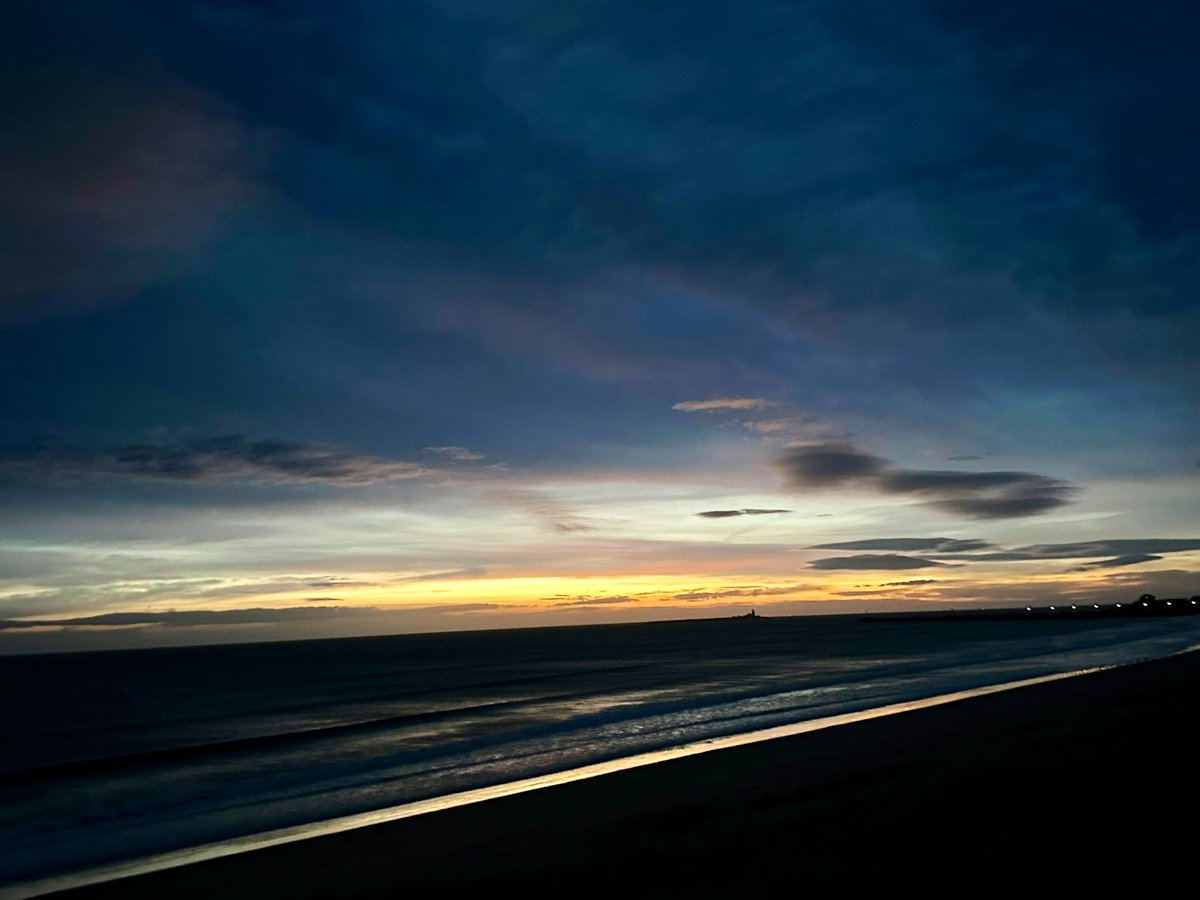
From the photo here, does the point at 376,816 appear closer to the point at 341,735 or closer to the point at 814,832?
the point at 814,832

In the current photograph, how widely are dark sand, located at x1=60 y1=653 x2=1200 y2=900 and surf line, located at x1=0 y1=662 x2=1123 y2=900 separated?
89 centimetres

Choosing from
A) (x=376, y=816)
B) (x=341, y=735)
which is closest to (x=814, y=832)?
(x=376, y=816)

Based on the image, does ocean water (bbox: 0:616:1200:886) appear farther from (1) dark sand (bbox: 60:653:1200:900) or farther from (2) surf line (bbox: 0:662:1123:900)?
(1) dark sand (bbox: 60:653:1200:900)

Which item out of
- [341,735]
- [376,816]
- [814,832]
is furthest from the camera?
[341,735]

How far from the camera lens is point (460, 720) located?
39.2 m

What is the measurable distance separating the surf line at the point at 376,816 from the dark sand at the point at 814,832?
886mm

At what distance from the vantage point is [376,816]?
1945cm

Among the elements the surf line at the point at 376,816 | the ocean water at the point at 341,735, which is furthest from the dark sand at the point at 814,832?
the ocean water at the point at 341,735

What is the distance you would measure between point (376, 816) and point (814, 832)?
10.9m

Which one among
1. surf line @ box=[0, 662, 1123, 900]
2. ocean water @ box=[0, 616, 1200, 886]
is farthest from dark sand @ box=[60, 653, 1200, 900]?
ocean water @ box=[0, 616, 1200, 886]

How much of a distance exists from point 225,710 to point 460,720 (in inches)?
802

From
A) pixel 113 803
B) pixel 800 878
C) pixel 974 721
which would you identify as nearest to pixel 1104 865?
pixel 800 878

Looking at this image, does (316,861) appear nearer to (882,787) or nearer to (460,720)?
(882,787)

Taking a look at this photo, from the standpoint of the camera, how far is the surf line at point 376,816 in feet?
51.3
